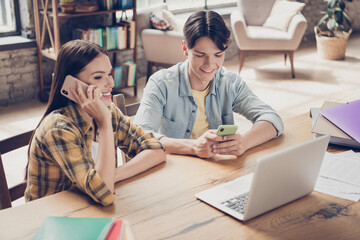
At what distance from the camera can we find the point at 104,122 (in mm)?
1606

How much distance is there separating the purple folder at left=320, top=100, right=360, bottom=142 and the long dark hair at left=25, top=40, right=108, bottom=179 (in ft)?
3.13

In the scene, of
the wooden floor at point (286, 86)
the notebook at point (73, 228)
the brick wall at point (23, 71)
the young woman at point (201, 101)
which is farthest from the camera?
the brick wall at point (23, 71)

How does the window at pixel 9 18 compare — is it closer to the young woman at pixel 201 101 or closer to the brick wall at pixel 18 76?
the brick wall at pixel 18 76

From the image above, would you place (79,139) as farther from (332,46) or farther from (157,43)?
(332,46)

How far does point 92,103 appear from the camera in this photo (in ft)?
5.22

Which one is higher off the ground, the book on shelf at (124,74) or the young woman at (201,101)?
the young woman at (201,101)

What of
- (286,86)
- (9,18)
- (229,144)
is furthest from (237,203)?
(286,86)

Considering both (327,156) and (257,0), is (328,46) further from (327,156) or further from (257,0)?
(327,156)

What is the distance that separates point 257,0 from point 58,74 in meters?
4.90

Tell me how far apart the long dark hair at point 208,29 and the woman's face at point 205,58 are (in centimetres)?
2

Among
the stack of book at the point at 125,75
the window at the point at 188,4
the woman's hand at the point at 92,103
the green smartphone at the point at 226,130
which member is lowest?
the stack of book at the point at 125,75

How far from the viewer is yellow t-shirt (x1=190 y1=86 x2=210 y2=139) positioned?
2.21 metres

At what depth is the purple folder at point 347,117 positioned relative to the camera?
6.11 feet

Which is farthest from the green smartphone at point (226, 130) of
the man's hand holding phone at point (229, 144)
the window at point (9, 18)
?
the window at point (9, 18)
